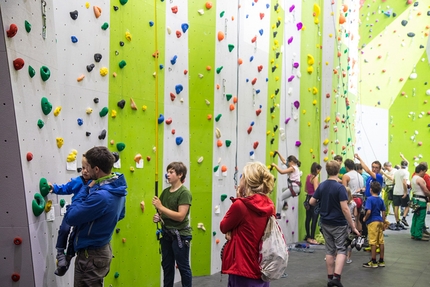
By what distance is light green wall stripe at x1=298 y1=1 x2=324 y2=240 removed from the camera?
845 cm

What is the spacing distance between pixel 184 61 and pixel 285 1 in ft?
9.74

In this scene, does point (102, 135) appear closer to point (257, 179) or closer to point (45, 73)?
point (45, 73)

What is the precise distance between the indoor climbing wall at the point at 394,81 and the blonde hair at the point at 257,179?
1073 centimetres

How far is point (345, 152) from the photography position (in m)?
10.6

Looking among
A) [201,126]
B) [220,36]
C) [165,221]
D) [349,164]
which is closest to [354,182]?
[349,164]

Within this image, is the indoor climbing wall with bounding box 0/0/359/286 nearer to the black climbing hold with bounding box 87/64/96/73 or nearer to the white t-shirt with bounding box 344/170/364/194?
the black climbing hold with bounding box 87/64/96/73

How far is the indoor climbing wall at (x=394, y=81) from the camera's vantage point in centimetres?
1294

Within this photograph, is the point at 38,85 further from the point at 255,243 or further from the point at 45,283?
the point at 255,243

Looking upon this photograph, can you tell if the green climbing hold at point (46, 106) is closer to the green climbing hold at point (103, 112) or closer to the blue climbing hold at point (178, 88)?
the green climbing hold at point (103, 112)

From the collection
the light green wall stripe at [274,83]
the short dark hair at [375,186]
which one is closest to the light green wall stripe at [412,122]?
the light green wall stripe at [274,83]

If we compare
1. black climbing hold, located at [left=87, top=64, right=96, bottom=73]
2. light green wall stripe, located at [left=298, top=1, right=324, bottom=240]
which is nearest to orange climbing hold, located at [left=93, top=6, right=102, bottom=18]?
black climbing hold, located at [left=87, top=64, right=96, bottom=73]

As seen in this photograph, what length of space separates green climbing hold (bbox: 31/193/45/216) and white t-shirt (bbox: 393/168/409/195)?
26.7ft

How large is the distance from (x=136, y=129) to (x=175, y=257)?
138 centimetres

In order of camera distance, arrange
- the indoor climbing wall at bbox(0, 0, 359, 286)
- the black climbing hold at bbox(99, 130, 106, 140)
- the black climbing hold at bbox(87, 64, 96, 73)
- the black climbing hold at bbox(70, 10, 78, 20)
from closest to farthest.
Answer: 1. the indoor climbing wall at bbox(0, 0, 359, 286)
2. the black climbing hold at bbox(70, 10, 78, 20)
3. the black climbing hold at bbox(87, 64, 96, 73)
4. the black climbing hold at bbox(99, 130, 106, 140)
